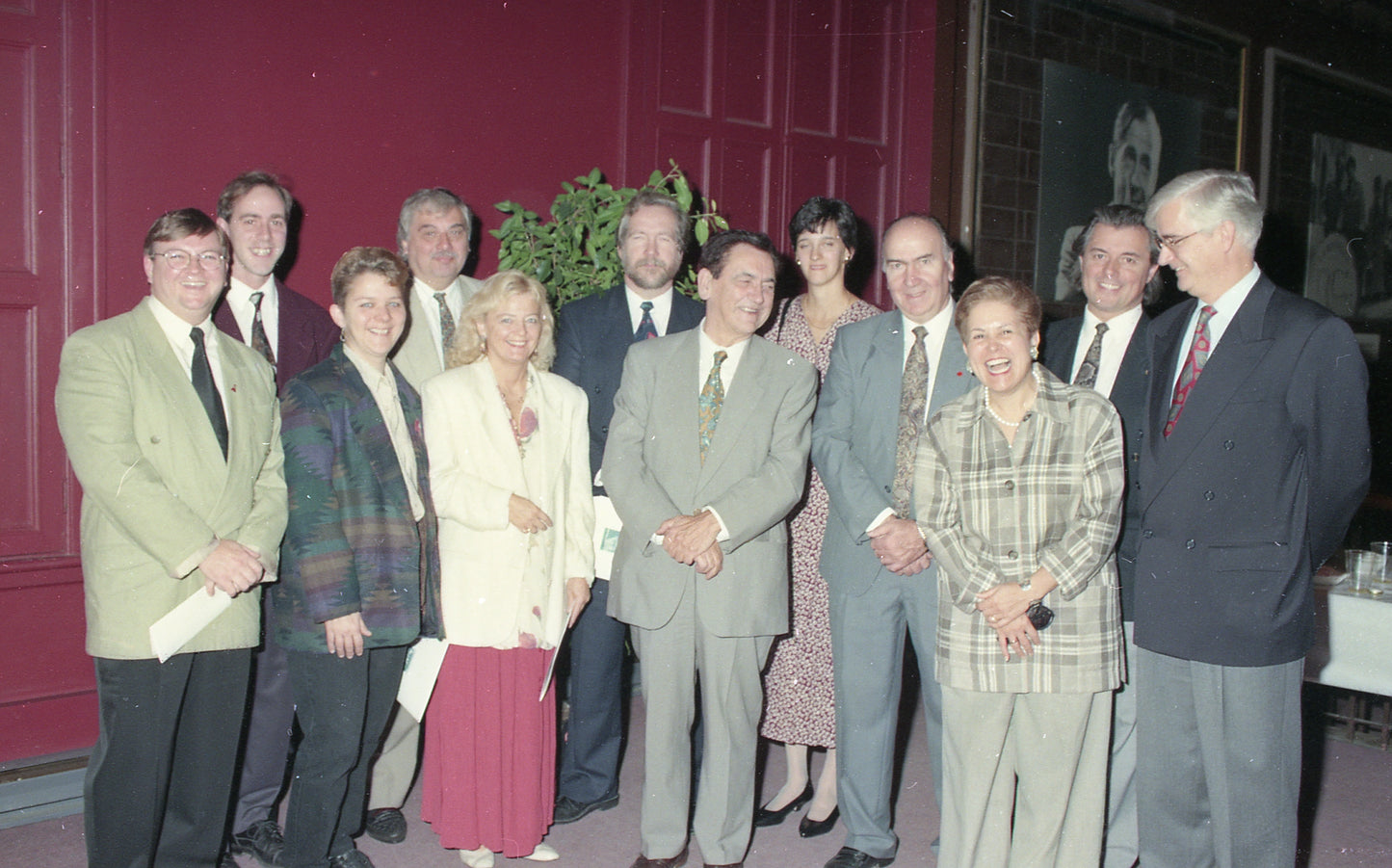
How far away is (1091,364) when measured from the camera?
2.92m

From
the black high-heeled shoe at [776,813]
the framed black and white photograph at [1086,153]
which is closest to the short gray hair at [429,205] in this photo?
the black high-heeled shoe at [776,813]

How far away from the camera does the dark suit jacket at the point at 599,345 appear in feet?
10.7

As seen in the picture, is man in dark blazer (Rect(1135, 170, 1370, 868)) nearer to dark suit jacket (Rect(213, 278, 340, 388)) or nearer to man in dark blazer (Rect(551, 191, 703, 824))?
man in dark blazer (Rect(551, 191, 703, 824))

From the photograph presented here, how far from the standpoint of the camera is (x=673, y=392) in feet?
9.27

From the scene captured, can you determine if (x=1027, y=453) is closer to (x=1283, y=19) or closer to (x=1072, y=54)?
(x=1072, y=54)

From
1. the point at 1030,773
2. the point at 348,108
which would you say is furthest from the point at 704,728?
the point at 348,108

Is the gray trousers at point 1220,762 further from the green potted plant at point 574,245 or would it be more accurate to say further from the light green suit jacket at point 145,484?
the light green suit jacket at point 145,484

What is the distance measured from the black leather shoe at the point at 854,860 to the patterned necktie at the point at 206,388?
195 centimetres

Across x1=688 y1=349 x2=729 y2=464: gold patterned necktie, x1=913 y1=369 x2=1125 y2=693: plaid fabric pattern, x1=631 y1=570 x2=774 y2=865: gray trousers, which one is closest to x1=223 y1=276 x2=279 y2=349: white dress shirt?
x1=688 y1=349 x2=729 y2=464: gold patterned necktie

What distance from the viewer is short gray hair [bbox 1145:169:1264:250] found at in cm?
233

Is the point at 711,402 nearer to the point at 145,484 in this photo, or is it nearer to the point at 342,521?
the point at 342,521

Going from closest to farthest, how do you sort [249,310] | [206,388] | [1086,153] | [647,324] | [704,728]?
[206,388] → [704,728] → [249,310] → [647,324] → [1086,153]

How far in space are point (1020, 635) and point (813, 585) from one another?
0.88 meters

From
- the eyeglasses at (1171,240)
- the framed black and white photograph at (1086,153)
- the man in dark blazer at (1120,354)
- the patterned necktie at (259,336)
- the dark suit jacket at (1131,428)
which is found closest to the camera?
the eyeglasses at (1171,240)
